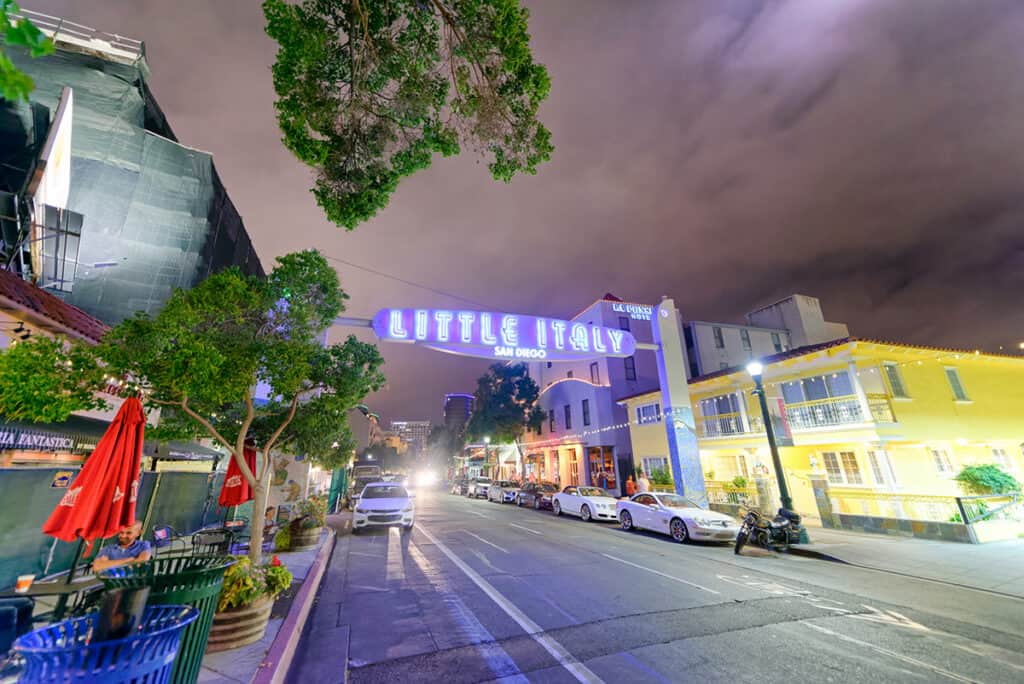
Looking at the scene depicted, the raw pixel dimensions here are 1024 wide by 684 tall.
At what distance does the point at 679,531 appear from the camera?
13.0 meters

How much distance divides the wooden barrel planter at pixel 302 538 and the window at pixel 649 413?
63.4ft

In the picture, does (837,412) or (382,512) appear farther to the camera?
(837,412)

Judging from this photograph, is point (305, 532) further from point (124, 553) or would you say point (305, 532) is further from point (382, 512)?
point (124, 553)

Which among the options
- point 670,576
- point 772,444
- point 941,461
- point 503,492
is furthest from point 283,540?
point 941,461

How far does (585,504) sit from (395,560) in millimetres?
10862

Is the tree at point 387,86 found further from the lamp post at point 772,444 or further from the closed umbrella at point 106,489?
the lamp post at point 772,444

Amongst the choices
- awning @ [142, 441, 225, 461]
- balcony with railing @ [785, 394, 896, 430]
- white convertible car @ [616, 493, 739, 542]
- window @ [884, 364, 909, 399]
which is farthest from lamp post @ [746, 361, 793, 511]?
awning @ [142, 441, 225, 461]

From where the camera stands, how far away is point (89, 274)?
15852 mm

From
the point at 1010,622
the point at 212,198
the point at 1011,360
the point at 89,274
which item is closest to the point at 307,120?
the point at 1010,622

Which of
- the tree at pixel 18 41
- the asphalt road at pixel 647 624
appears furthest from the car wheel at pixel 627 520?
the tree at pixel 18 41

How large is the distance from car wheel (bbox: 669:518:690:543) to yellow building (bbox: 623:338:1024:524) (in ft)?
14.3

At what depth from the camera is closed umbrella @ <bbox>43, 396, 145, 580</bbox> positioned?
13.5 feet

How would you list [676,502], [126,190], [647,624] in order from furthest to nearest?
1. [126,190]
2. [676,502]
3. [647,624]

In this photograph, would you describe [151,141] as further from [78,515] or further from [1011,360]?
[1011,360]
